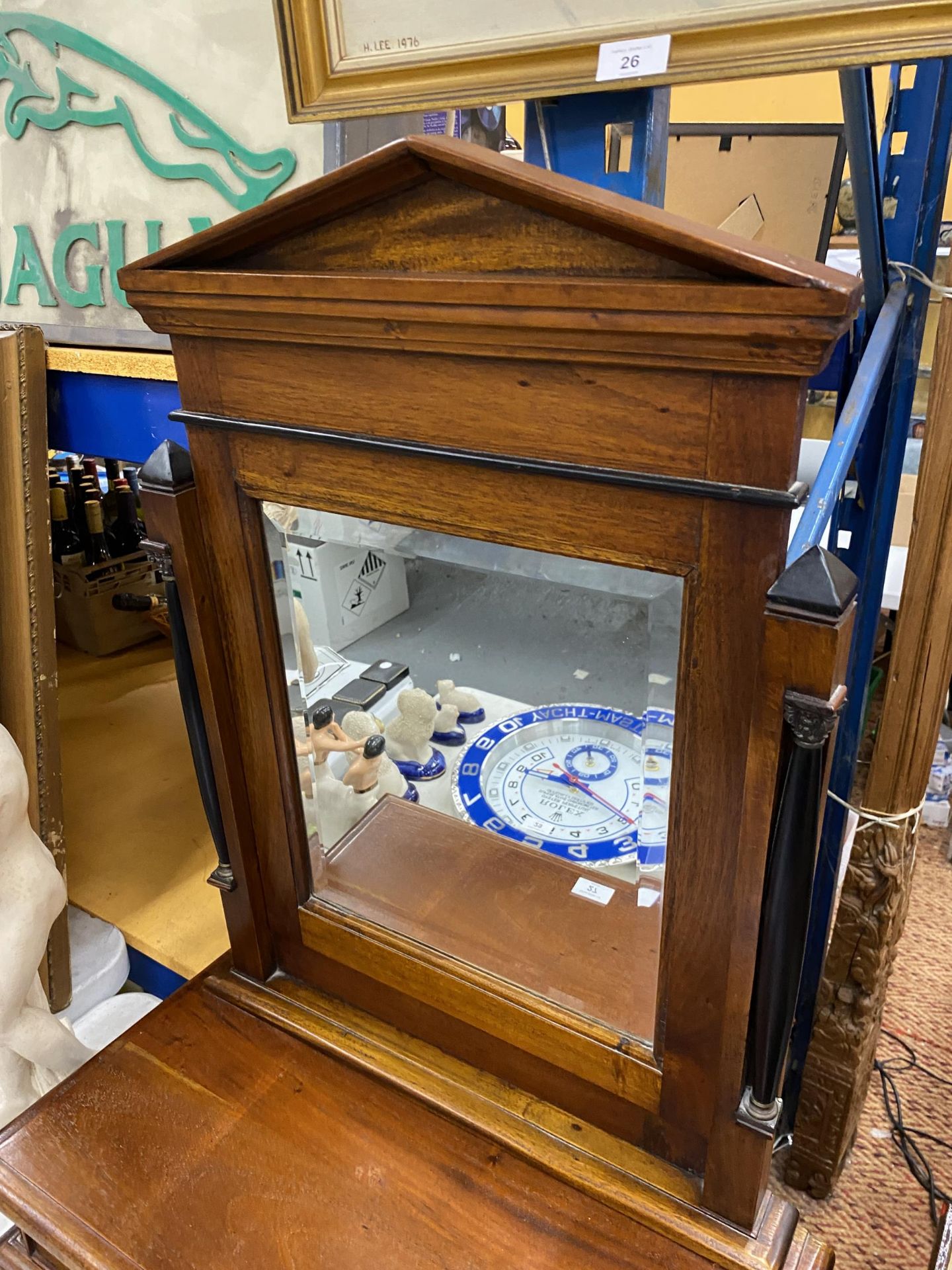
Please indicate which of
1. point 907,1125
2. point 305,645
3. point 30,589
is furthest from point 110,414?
point 907,1125

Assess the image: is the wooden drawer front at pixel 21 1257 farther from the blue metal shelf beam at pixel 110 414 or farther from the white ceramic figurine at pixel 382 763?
the blue metal shelf beam at pixel 110 414

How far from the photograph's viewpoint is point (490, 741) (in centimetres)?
64

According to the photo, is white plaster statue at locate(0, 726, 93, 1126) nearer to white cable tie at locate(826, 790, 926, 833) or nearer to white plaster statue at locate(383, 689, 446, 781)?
white plaster statue at locate(383, 689, 446, 781)

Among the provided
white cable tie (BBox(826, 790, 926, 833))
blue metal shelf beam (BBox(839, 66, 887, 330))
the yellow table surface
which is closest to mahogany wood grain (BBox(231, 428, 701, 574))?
blue metal shelf beam (BBox(839, 66, 887, 330))

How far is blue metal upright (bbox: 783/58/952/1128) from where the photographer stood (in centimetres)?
60

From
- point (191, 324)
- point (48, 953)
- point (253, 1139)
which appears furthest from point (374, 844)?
point (48, 953)

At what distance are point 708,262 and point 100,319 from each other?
88 centimetres

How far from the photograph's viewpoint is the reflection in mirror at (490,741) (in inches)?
19.9

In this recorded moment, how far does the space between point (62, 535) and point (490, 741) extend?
1.41 meters

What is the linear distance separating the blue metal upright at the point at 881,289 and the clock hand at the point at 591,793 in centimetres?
27

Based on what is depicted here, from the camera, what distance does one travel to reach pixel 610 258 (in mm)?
380

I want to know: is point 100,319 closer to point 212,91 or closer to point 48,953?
point 212,91

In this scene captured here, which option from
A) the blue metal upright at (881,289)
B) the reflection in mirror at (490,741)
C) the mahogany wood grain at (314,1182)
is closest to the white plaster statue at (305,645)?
the reflection in mirror at (490,741)

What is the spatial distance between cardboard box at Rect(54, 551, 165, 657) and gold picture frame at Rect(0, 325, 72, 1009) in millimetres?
639
